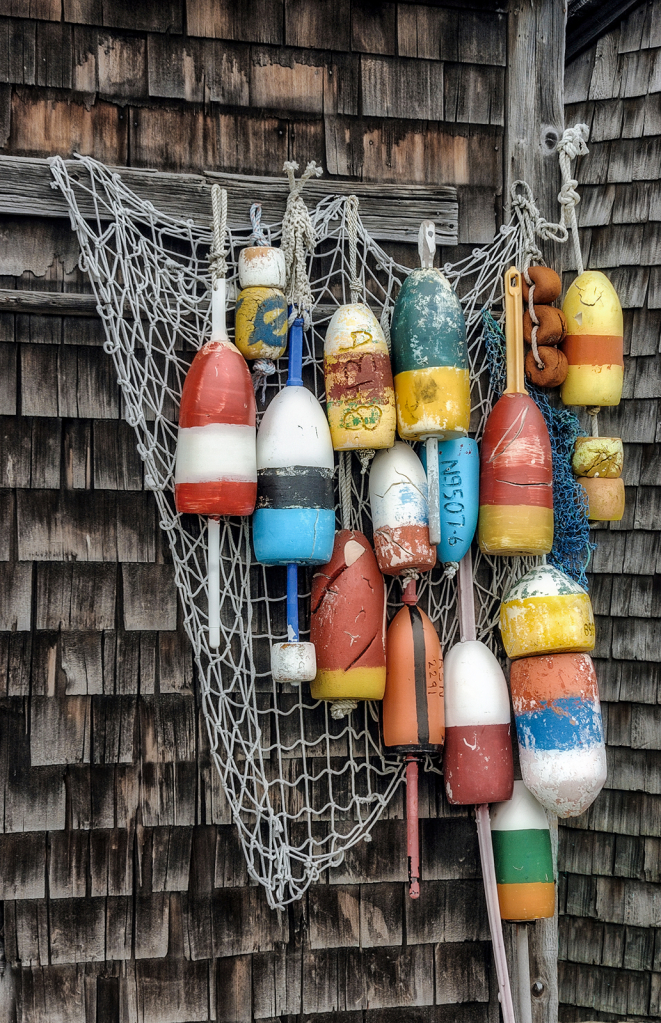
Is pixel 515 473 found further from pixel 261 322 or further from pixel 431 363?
pixel 261 322

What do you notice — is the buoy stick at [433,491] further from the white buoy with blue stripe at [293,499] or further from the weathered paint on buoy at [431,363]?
the white buoy with blue stripe at [293,499]

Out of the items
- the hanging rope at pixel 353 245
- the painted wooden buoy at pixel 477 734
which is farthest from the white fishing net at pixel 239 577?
the painted wooden buoy at pixel 477 734

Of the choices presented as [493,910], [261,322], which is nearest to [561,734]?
[493,910]

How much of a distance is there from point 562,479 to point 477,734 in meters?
0.78

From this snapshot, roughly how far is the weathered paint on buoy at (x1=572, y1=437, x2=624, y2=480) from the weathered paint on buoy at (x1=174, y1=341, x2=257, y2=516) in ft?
3.27

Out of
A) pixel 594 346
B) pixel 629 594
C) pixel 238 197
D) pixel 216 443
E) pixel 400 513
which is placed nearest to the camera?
pixel 216 443

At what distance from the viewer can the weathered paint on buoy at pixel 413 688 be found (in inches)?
119

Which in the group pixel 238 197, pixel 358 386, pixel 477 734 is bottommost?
pixel 477 734

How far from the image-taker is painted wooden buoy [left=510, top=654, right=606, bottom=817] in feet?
9.81

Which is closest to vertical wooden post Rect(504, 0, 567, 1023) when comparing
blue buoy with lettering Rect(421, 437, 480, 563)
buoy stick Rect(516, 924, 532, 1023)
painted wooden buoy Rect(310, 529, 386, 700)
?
blue buoy with lettering Rect(421, 437, 480, 563)

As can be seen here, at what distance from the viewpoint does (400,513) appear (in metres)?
3.03

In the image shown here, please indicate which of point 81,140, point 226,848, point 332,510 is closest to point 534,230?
point 332,510

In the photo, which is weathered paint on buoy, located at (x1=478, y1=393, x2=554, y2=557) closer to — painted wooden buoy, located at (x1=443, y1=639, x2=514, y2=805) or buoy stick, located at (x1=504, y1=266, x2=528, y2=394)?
buoy stick, located at (x1=504, y1=266, x2=528, y2=394)

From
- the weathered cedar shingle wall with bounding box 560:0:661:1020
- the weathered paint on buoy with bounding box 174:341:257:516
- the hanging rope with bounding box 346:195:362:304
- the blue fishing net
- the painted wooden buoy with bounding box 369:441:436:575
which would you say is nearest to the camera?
the weathered paint on buoy with bounding box 174:341:257:516
